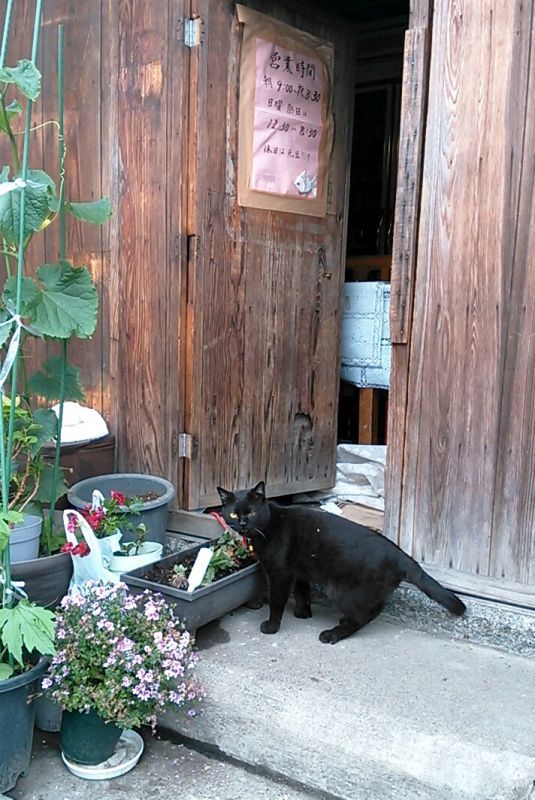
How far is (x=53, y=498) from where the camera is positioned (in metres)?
2.46

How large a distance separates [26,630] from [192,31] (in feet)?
7.83

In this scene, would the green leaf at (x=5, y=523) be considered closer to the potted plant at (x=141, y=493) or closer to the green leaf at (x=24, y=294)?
the green leaf at (x=24, y=294)

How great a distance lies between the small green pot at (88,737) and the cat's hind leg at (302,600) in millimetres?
820

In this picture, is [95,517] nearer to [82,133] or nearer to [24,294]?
[24,294]

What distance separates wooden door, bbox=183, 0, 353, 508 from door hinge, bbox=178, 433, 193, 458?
10 millimetres

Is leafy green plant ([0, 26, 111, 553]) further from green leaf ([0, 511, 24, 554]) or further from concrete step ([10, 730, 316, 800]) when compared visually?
concrete step ([10, 730, 316, 800])

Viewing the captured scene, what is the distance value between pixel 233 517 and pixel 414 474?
25.4 inches

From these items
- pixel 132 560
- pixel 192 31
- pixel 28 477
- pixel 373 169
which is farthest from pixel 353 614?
pixel 373 169

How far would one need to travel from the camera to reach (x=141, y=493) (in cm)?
304

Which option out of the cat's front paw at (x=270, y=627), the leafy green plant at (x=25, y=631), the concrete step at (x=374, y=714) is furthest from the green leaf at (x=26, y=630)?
the cat's front paw at (x=270, y=627)

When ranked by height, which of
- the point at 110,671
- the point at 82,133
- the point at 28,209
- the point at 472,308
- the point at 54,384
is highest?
the point at 82,133

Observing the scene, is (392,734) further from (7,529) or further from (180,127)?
(180,127)

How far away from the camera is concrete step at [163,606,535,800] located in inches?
71.7

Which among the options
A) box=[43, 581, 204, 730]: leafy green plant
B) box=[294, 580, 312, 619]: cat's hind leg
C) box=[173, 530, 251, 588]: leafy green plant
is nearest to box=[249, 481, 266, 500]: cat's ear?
box=[173, 530, 251, 588]: leafy green plant
